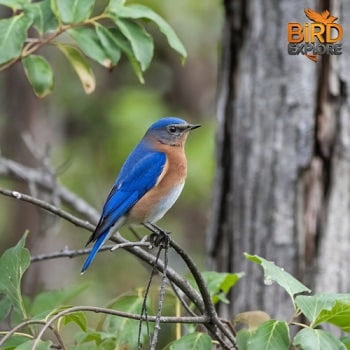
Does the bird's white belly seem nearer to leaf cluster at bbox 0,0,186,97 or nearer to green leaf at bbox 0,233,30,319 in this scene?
leaf cluster at bbox 0,0,186,97

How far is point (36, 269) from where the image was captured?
8.47m

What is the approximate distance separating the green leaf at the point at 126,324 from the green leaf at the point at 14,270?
371mm

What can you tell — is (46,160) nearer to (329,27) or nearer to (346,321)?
(329,27)

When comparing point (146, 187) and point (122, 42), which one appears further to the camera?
point (146, 187)

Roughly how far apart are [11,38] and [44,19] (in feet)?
0.70

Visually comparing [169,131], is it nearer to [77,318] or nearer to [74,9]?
[74,9]

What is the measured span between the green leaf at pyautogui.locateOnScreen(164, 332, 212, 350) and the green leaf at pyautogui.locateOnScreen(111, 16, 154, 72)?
1028mm

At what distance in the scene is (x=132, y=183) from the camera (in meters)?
3.72

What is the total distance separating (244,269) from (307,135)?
669 millimetres

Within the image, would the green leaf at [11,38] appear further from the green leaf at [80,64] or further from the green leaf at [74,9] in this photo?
the green leaf at [80,64]

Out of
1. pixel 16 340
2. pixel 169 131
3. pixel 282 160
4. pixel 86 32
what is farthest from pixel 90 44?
pixel 282 160

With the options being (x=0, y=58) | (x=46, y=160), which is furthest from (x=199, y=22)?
(x=0, y=58)

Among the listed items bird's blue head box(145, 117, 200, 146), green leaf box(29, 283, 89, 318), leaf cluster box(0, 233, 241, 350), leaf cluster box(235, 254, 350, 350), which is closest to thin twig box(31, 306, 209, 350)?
leaf cluster box(0, 233, 241, 350)

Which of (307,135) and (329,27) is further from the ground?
(329,27)
